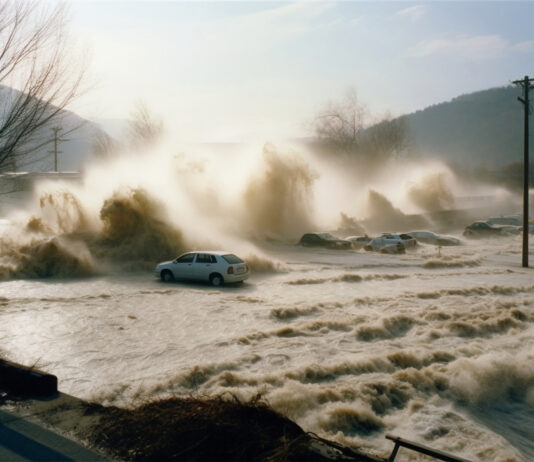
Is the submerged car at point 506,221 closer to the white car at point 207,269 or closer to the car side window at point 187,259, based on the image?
the white car at point 207,269

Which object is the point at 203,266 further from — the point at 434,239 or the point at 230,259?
the point at 434,239

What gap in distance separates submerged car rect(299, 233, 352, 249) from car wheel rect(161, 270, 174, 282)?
14938 millimetres

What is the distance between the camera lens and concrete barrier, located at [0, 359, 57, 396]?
710 centimetres

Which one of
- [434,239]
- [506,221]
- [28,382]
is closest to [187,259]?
[28,382]

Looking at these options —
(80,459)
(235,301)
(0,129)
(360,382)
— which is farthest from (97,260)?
(80,459)

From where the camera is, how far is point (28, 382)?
714cm

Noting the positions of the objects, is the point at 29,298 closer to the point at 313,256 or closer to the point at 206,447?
the point at 206,447

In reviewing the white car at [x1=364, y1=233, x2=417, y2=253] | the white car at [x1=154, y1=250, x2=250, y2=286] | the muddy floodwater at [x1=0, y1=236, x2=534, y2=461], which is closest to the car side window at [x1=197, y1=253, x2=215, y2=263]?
the white car at [x1=154, y1=250, x2=250, y2=286]

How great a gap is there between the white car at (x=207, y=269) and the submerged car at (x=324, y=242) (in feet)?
46.2

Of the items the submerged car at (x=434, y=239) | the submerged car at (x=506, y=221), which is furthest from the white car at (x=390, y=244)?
the submerged car at (x=506, y=221)

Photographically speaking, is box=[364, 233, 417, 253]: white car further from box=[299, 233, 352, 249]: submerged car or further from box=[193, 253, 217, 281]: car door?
box=[193, 253, 217, 281]: car door

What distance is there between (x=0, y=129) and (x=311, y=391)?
7.28 metres

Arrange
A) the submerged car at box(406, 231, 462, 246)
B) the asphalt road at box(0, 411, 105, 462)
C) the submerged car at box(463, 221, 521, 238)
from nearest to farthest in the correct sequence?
the asphalt road at box(0, 411, 105, 462), the submerged car at box(406, 231, 462, 246), the submerged car at box(463, 221, 521, 238)

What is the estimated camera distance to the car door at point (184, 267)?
2108 cm
